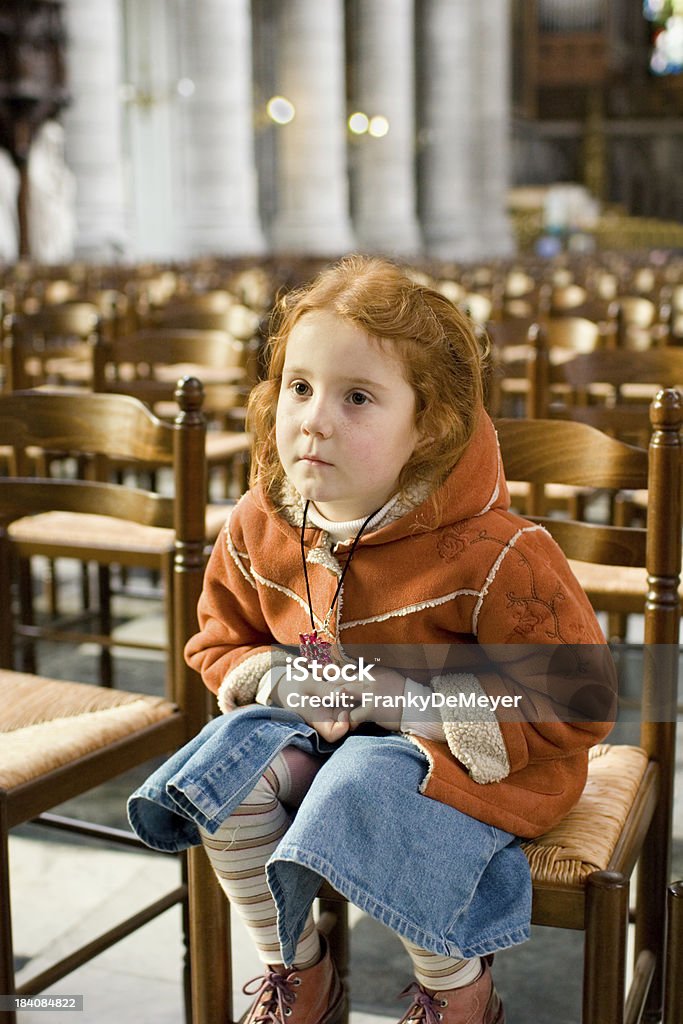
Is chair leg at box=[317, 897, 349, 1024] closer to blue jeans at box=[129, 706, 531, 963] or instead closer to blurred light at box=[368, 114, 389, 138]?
blue jeans at box=[129, 706, 531, 963]

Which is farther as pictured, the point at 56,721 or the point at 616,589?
the point at 616,589

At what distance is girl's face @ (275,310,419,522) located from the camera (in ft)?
4.69

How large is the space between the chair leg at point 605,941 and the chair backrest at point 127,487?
2.63ft

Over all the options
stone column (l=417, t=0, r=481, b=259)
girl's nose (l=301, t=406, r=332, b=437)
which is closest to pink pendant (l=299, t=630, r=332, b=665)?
girl's nose (l=301, t=406, r=332, b=437)

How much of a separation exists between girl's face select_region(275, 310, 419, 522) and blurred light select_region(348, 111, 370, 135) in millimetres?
23404

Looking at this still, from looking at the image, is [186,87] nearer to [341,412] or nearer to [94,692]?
[94,692]

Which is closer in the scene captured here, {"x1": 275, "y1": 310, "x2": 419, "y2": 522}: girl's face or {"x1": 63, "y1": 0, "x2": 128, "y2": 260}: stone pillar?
{"x1": 275, "y1": 310, "x2": 419, "y2": 522}: girl's face

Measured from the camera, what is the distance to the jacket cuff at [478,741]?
1.42 meters

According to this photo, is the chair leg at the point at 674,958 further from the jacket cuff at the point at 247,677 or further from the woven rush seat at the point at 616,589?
the woven rush seat at the point at 616,589

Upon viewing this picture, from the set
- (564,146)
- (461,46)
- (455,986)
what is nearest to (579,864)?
(455,986)

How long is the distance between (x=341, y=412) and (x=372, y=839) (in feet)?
1.50

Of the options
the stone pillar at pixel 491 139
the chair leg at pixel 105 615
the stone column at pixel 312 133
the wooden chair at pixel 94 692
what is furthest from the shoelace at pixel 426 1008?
the stone pillar at pixel 491 139

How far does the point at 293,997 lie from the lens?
1.49 m

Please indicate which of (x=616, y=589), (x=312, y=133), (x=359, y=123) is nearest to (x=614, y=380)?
(x=616, y=589)
